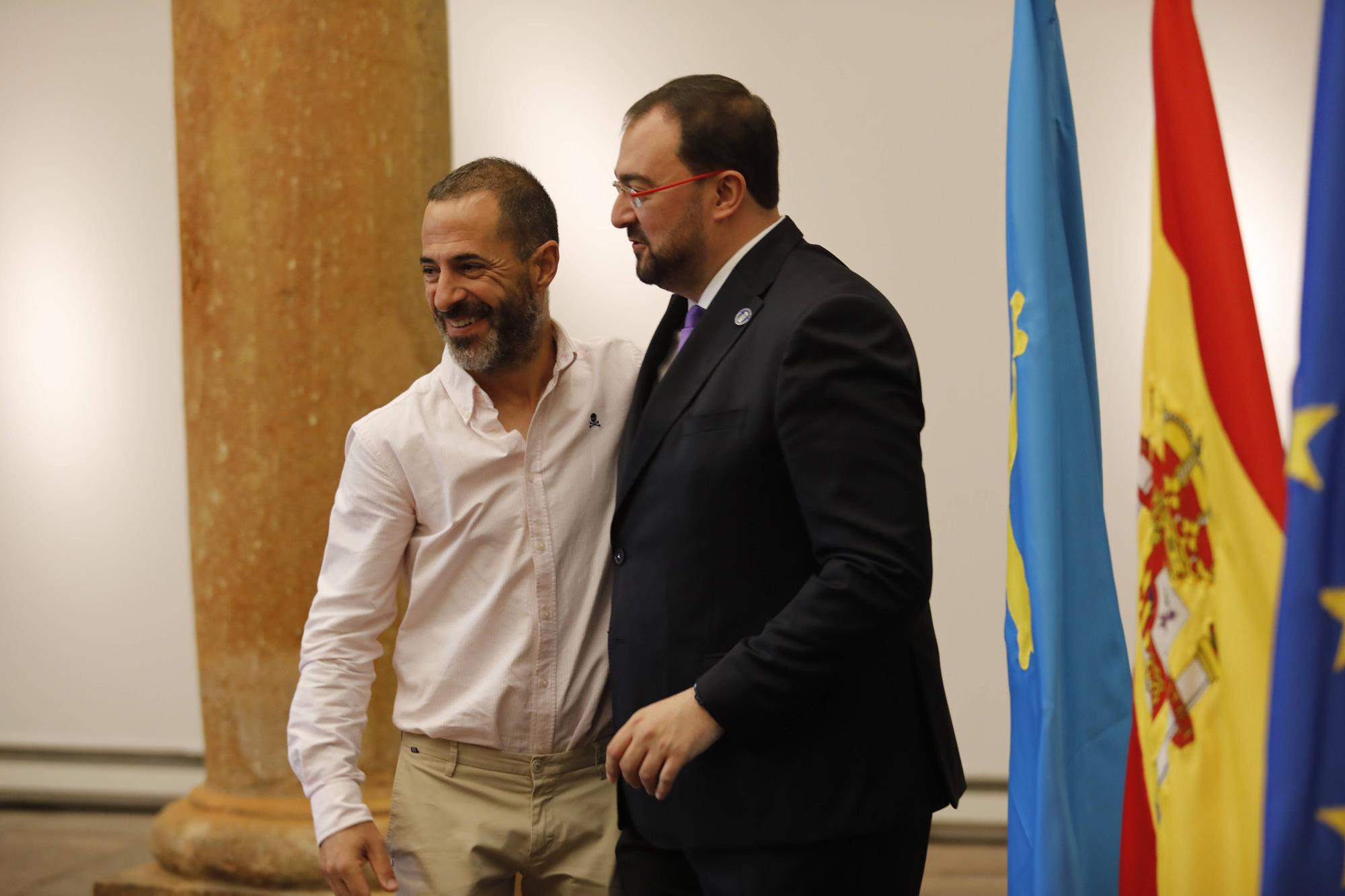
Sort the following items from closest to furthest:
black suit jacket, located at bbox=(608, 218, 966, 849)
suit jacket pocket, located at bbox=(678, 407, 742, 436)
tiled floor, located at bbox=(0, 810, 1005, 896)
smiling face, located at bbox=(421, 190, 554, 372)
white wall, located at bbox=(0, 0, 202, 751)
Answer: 1. black suit jacket, located at bbox=(608, 218, 966, 849)
2. suit jacket pocket, located at bbox=(678, 407, 742, 436)
3. smiling face, located at bbox=(421, 190, 554, 372)
4. tiled floor, located at bbox=(0, 810, 1005, 896)
5. white wall, located at bbox=(0, 0, 202, 751)

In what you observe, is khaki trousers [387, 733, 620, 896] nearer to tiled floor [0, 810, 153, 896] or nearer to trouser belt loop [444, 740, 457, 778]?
trouser belt loop [444, 740, 457, 778]

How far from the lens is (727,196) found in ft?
6.11

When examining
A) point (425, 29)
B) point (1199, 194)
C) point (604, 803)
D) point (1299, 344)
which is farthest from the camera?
point (425, 29)

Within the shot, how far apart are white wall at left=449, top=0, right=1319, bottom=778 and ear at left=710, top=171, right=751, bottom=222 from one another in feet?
9.98

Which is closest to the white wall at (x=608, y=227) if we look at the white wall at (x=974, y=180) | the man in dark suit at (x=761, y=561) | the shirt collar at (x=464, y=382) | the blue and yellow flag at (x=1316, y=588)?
the white wall at (x=974, y=180)

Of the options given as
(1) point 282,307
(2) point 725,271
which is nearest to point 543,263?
(2) point 725,271

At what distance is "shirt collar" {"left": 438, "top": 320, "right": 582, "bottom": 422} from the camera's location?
2.00 meters

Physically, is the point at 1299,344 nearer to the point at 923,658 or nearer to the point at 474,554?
the point at 923,658

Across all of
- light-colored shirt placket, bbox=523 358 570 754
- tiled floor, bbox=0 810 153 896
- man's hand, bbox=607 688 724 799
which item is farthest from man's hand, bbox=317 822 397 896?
tiled floor, bbox=0 810 153 896

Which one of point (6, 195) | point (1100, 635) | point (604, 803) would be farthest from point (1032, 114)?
point (6, 195)

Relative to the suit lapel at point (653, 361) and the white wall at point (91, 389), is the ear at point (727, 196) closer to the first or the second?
the suit lapel at point (653, 361)

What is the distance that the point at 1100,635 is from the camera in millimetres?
1772

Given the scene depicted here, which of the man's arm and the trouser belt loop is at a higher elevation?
the man's arm

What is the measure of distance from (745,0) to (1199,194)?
3.88 m
